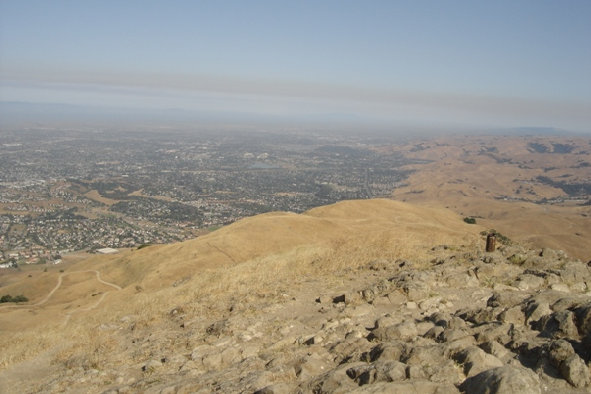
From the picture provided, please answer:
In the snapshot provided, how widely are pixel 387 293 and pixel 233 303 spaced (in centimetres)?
509

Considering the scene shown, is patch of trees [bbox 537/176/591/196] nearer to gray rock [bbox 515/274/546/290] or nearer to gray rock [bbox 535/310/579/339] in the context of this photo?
gray rock [bbox 515/274/546/290]

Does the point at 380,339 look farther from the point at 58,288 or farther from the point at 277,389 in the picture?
the point at 58,288

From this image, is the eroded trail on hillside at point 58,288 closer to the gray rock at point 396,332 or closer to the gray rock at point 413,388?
the gray rock at point 396,332

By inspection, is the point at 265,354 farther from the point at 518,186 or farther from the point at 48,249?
the point at 518,186

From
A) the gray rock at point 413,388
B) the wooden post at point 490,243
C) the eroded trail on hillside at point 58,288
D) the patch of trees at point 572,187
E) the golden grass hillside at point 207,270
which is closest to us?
the gray rock at point 413,388

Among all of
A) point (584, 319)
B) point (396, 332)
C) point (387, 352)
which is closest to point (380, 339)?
point (396, 332)

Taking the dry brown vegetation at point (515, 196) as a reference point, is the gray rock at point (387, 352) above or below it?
above

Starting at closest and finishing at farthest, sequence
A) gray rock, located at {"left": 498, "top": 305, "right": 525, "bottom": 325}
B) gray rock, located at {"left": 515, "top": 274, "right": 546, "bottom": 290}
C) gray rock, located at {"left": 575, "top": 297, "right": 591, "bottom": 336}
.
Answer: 1. gray rock, located at {"left": 575, "top": 297, "right": 591, "bottom": 336}
2. gray rock, located at {"left": 498, "top": 305, "right": 525, "bottom": 325}
3. gray rock, located at {"left": 515, "top": 274, "right": 546, "bottom": 290}

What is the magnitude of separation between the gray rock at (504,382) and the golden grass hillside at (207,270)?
8.95 metres

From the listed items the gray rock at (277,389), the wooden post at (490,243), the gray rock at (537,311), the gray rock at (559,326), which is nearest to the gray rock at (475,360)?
the gray rock at (559,326)

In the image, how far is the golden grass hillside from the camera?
1512 cm

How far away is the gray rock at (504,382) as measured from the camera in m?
5.84

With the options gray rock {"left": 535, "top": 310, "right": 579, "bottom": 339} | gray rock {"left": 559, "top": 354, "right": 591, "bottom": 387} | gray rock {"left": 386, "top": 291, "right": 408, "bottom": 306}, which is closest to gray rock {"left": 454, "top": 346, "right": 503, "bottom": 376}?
gray rock {"left": 559, "top": 354, "right": 591, "bottom": 387}

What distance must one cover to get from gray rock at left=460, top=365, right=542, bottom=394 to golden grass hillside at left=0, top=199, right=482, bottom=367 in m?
8.95
